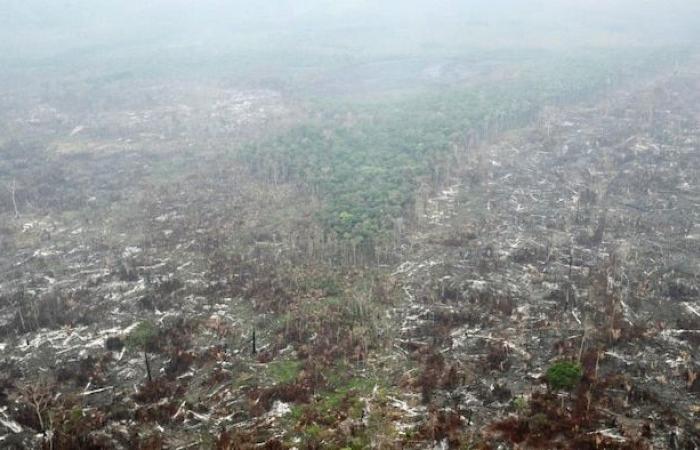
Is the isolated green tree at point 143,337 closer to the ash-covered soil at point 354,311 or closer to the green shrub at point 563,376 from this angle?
the ash-covered soil at point 354,311

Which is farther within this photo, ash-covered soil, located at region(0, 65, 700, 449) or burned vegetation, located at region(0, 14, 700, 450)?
burned vegetation, located at region(0, 14, 700, 450)


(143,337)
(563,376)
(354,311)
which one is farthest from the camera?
(354,311)

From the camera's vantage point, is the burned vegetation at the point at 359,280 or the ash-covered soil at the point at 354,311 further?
the burned vegetation at the point at 359,280

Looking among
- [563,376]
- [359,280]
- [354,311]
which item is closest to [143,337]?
[354,311]

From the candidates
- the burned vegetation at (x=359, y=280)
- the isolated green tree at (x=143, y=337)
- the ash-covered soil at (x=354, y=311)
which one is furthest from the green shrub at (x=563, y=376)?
the isolated green tree at (x=143, y=337)

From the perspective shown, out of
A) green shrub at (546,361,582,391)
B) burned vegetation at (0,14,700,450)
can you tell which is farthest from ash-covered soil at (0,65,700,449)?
green shrub at (546,361,582,391)

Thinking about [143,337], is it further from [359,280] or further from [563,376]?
[563,376]

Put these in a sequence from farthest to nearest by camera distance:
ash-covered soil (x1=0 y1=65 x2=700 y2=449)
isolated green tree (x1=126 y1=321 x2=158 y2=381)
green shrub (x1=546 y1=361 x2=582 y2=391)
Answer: isolated green tree (x1=126 y1=321 x2=158 y2=381)
green shrub (x1=546 y1=361 x2=582 y2=391)
ash-covered soil (x1=0 y1=65 x2=700 y2=449)

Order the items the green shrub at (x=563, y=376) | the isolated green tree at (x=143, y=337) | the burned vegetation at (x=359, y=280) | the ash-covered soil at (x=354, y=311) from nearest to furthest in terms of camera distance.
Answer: the ash-covered soil at (x=354, y=311), the burned vegetation at (x=359, y=280), the green shrub at (x=563, y=376), the isolated green tree at (x=143, y=337)

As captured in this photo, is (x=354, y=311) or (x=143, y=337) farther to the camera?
(x=354, y=311)

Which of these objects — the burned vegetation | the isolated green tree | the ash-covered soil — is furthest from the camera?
the isolated green tree

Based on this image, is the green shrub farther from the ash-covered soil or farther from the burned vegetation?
the ash-covered soil

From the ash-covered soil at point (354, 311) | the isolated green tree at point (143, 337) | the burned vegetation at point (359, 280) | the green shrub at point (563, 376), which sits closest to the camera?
the ash-covered soil at point (354, 311)
